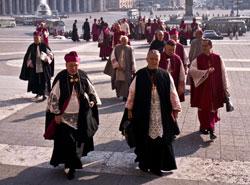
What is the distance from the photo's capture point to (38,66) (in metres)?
10.1

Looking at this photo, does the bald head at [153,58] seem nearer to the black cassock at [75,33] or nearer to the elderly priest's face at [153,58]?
the elderly priest's face at [153,58]

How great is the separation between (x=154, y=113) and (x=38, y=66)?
5.22 meters

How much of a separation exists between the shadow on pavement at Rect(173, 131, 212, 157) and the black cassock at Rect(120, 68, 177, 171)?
0.87 metres

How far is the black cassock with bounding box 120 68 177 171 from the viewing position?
18.3 feet

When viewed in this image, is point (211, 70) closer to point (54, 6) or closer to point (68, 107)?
point (68, 107)

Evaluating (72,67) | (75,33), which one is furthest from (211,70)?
(75,33)

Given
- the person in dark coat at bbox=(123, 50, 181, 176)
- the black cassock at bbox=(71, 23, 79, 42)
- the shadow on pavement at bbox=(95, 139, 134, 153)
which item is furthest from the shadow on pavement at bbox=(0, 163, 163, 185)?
the black cassock at bbox=(71, 23, 79, 42)

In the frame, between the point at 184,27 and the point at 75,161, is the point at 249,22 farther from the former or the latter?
the point at 75,161

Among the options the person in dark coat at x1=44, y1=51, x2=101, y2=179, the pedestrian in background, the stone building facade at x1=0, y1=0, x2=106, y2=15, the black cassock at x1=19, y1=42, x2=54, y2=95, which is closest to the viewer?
the person in dark coat at x1=44, y1=51, x2=101, y2=179

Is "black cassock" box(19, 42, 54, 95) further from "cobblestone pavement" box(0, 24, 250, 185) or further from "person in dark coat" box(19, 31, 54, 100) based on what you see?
"cobblestone pavement" box(0, 24, 250, 185)

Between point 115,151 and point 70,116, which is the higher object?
point 70,116

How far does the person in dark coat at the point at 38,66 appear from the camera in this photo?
9.97 meters

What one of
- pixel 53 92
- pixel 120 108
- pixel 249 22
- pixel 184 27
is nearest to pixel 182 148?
pixel 53 92

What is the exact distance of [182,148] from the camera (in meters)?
6.84
